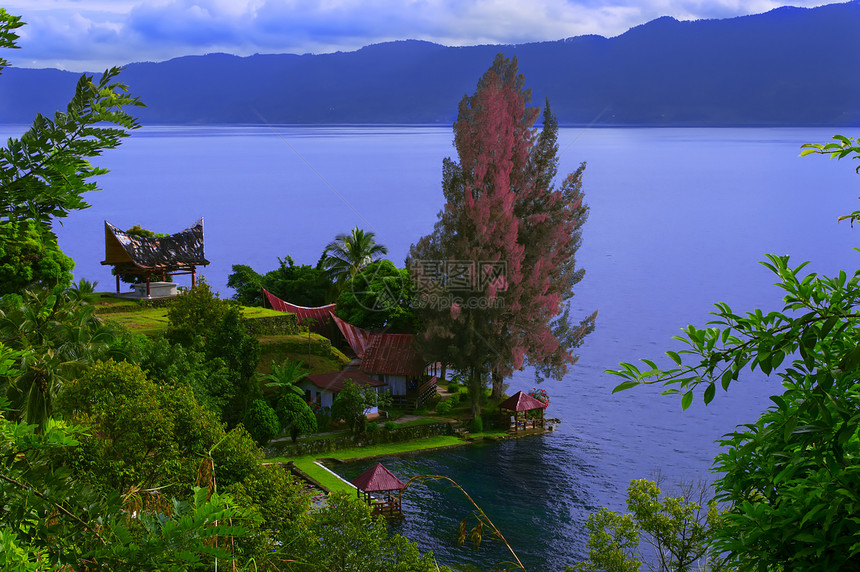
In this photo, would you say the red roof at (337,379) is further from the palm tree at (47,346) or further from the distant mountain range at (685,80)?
the distant mountain range at (685,80)

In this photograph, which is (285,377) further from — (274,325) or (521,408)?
(521,408)

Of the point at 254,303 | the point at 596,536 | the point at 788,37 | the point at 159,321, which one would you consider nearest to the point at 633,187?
the point at 788,37

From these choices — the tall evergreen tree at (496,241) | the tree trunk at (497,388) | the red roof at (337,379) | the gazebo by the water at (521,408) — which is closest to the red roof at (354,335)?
the red roof at (337,379)

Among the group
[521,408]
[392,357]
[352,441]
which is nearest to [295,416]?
[352,441]

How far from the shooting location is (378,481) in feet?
81.6

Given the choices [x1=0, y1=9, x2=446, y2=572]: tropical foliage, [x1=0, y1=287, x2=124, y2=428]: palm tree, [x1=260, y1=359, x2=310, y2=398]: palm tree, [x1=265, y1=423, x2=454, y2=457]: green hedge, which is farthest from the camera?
[x1=260, y1=359, x2=310, y2=398]: palm tree

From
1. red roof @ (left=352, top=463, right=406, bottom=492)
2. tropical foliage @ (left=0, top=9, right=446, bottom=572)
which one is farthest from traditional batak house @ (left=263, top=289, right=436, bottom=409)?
red roof @ (left=352, top=463, right=406, bottom=492)

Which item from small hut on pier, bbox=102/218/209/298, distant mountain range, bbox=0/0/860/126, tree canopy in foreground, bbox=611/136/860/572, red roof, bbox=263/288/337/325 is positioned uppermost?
distant mountain range, bbox=0/0/860/126

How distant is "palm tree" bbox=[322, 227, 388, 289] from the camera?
46188 mm

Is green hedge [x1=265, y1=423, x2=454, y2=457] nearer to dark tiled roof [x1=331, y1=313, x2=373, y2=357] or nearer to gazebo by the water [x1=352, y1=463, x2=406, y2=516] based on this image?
gazebo by the water [x1=352, y1=463, x2=406, y2=516]

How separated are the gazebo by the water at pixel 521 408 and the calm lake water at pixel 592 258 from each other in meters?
0.95

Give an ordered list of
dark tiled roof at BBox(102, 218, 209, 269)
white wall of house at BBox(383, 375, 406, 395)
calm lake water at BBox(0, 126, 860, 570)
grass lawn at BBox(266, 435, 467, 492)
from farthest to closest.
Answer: dark tiled roof at BBox(102, 218, 209, 269) < white wall of house at BBox(383, 375, 406, 395) < calm lake water at BBox(0, 126, 860, 570) < grass lawn at BBox(266, 435, 467, 492)

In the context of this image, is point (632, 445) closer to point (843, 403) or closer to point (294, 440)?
point (294, 440)

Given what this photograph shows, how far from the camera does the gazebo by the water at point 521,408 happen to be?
34469 mm
